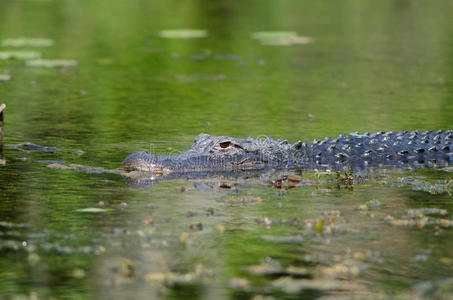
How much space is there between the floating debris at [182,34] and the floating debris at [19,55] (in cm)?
454

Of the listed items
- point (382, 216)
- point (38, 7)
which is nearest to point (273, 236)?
point (382, 216)

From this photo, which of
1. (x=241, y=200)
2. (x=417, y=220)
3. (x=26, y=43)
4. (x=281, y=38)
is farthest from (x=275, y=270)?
(x=281, y=38)

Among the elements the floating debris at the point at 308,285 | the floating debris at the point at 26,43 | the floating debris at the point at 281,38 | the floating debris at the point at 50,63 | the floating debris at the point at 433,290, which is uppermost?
the floating debris at the point at 281,38

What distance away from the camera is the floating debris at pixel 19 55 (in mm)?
19594

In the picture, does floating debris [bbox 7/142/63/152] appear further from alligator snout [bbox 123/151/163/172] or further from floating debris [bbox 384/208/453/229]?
floating debris [bbox 384/208/453/229]

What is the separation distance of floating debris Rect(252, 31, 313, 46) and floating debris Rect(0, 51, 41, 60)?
5.94 meters

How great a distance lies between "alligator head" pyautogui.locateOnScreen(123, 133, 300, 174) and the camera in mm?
9555

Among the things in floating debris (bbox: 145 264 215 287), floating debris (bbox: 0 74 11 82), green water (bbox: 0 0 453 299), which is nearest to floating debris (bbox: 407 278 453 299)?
green water (bbox: 0 0 453 299)

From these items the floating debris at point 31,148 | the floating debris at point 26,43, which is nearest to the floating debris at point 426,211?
the floating debris at point 31,148

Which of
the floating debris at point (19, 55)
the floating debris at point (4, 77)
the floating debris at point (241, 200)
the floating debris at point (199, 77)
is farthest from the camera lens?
the floating debris at point (19, 55)

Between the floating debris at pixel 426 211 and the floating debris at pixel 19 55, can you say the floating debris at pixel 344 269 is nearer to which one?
the floating debris at pixel 426 211

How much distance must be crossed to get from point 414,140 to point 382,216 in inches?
130

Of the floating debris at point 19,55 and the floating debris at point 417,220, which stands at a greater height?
the floating debris at point 19,55

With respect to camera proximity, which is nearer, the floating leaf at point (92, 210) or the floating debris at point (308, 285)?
the floating debris at point (308, 285)
